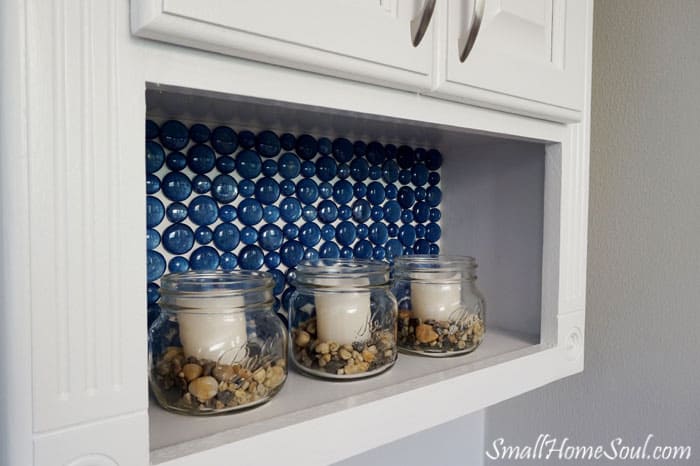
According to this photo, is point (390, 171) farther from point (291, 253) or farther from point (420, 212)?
point (291, 253)

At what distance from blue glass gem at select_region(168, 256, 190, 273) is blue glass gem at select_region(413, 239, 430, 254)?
0.41 metres

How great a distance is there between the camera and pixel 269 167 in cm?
75

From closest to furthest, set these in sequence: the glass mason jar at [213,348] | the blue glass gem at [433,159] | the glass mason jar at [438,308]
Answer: the glass mason jar at [213,348]
the glass mason jar at [438,308]
the blue glass gem at [433,159]

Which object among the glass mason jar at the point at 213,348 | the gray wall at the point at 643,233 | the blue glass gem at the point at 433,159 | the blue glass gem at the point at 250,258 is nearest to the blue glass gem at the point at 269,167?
the blue glass gem at the point at 250,258

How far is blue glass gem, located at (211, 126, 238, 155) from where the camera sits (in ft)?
2.31

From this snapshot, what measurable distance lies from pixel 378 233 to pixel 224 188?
28 cm

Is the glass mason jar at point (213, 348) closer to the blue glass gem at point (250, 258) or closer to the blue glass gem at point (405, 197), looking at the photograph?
the blue glass gem at point (250, 258)

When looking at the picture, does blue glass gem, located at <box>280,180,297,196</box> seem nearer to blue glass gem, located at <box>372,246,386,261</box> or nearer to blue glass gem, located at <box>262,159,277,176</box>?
blue glass gem, located at <box>262,159,277,176</box>

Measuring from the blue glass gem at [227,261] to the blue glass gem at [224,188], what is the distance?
0.07 m

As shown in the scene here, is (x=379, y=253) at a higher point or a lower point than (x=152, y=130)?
lower

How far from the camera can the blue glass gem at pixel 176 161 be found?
0.67m

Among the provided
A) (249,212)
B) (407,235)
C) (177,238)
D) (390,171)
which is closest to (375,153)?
(390,171)

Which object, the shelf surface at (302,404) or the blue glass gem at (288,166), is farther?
the blue glass gem at (288,166)

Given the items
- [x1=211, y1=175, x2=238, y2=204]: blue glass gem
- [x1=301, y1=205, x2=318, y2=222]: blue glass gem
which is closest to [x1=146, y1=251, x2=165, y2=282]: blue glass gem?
[x1=211, y1=175, x2=238, y2=204]: blue glass gem
